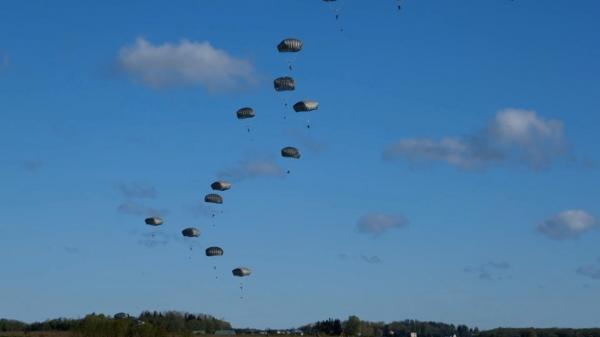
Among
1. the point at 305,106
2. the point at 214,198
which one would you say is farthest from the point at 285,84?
the point at 214,198

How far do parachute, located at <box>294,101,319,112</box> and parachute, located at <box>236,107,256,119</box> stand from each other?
8.79 metres

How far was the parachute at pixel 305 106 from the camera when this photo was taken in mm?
139000

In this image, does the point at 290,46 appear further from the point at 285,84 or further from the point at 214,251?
the point at 214,251

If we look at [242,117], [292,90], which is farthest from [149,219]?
[292,90]

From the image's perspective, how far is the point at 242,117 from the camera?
145 m

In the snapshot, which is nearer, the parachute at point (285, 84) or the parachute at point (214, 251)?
the parachute at point (285, 84)

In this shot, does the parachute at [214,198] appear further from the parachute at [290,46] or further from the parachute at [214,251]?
the parachute at [290,46]

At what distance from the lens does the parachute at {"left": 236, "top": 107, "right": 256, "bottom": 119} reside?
146 m

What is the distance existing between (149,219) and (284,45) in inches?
2201

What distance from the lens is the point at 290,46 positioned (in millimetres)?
130125

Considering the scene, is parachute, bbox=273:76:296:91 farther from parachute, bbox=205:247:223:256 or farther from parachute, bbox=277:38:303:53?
parachute, bbox=205:247:223:256

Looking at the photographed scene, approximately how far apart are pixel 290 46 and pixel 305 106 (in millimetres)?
11685

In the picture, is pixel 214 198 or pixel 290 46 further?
pixel 214 198

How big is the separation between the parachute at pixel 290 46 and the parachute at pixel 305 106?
407 inches
